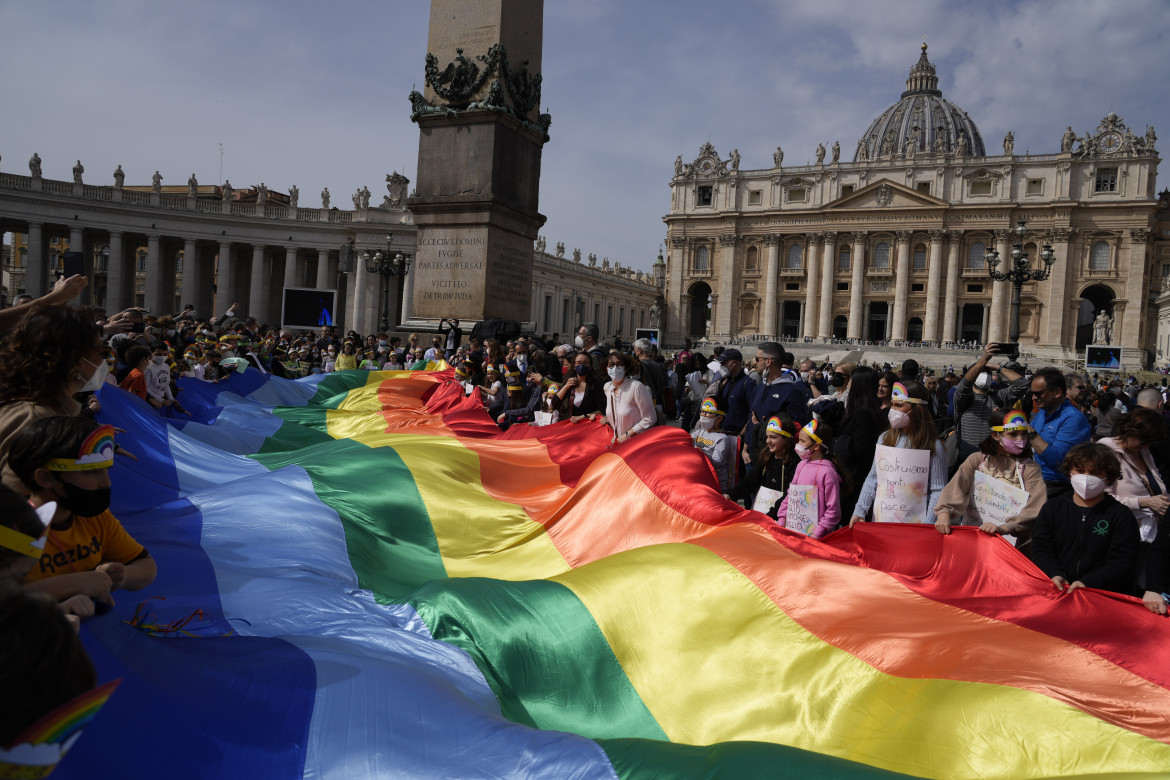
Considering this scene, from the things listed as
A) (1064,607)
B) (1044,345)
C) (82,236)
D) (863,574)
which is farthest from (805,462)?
(1044,345)

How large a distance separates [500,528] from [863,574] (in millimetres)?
2734

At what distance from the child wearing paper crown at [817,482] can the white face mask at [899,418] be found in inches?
17.1

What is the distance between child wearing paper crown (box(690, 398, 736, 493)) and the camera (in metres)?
7.34

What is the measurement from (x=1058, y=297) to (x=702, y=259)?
34597 mm

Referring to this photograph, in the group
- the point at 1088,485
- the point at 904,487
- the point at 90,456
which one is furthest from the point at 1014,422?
the point at 90,456

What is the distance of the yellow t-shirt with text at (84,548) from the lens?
2.24 meters

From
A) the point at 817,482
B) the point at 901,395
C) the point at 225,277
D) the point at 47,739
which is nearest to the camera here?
the point at 47,739

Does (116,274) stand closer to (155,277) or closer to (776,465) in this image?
(155,277)

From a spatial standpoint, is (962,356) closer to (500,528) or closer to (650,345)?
(650,345)

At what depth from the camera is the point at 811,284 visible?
76750 mm

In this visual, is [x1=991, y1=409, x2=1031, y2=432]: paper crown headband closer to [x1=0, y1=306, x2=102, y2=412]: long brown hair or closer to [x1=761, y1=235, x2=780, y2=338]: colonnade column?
[x1=0, y1=306, x2=102, y2=412]: long brown hair

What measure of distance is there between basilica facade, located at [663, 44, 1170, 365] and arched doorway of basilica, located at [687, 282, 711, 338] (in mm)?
164

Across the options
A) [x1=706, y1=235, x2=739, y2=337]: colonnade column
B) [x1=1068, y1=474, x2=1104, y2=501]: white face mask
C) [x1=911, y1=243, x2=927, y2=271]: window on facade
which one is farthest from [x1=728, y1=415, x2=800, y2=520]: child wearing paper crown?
[x1=911, y1=243, x2=927, y2=271]: window on facade

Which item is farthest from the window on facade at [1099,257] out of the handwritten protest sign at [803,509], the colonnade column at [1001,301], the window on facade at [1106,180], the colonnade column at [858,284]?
the handwritten protest sign at [803,509]
